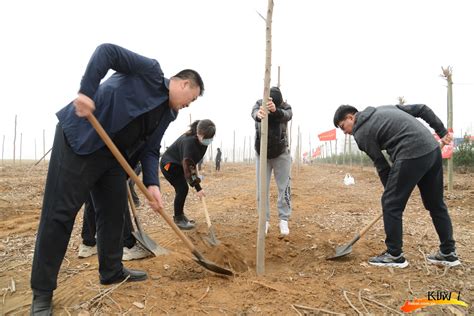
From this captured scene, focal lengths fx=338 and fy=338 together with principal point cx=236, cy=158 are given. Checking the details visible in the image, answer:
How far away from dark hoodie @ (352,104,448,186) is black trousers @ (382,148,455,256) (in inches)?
3.3

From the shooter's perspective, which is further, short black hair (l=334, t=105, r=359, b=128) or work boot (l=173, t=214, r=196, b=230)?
work boot (l=173, t=214, r=196, b=230)

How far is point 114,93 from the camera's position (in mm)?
2094

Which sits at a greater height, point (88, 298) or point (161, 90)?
point (161, 90)

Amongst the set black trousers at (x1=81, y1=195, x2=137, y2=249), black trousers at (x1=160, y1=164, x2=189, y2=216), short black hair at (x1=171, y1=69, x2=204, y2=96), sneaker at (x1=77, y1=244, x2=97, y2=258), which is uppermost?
short black hair at (x1=171, y1=69, x2=204, y2=96)

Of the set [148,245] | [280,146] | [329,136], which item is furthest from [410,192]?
[329,136]

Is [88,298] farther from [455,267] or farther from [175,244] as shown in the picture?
[455,267]

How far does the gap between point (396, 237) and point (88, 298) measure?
2.46 m

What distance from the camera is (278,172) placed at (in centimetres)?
395

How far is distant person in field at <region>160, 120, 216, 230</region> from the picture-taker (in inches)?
163

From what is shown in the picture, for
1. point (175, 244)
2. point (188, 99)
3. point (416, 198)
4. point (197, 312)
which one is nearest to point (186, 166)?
point (175, 244)

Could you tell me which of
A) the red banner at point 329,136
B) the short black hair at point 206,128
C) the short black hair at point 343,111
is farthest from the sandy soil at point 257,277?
the red banner at point 329,136

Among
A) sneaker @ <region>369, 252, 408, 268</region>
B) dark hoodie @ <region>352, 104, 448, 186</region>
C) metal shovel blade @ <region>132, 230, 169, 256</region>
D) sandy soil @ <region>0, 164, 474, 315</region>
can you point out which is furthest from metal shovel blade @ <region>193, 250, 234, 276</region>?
dark hoodie @ <region>352, 104, 448, 186</region>

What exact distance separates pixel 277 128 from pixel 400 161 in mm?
1375

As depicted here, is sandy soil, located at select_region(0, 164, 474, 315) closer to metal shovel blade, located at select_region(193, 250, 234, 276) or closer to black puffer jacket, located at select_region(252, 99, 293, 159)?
metal shovel blade, located at select_region(193, 250, 234, 276)
